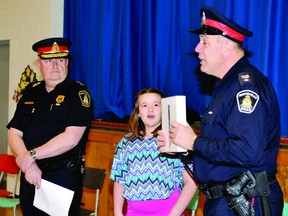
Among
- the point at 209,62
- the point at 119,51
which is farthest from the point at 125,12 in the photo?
the point at 209,62

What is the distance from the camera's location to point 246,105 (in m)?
1.87

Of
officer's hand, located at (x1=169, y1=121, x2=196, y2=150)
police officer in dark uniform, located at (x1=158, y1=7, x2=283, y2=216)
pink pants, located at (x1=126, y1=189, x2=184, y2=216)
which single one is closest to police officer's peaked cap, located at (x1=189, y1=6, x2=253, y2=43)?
police officer in dark uniform, located at (x1=158, y1=7, x2=283, y2=216)

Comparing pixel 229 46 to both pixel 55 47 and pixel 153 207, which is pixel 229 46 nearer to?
pixel 153 207

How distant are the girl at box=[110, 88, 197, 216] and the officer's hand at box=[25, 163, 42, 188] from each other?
48 centimetres

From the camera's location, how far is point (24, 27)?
5.25 m

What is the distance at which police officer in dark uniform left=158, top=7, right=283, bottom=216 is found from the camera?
6.08 feet

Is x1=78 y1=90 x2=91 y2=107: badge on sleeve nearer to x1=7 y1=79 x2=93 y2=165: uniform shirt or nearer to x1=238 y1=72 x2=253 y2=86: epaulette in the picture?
x1=7 y1=79 x2=93 y2=165: uniform shirt

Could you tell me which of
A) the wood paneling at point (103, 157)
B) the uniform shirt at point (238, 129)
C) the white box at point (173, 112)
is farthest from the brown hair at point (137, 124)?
the wood paneling at point (103, 157)

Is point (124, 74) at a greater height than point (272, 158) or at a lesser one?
greater

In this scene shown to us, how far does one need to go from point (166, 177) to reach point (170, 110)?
525mm

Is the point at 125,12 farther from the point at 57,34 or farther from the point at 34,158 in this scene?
the point at 34,158

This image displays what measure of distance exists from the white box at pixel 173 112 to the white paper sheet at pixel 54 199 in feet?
2.89

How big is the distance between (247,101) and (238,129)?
0.42 feet

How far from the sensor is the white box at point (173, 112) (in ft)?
6.97
